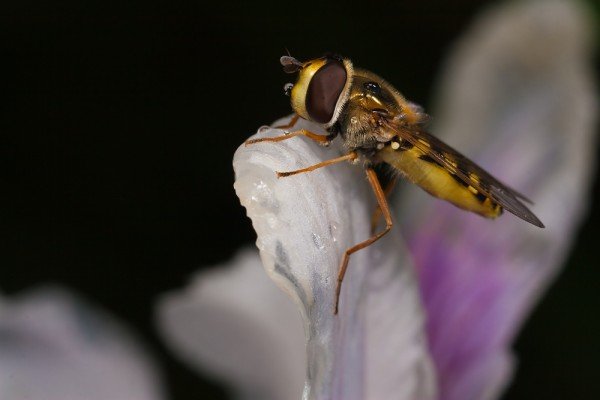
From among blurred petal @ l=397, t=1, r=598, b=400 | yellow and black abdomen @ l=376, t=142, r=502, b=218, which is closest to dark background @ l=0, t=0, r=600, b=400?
blurred petal @ l=397, t=1, r=598, b=400

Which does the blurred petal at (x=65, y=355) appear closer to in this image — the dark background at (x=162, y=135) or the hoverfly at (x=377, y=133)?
the dark background at (x=162, y=135)

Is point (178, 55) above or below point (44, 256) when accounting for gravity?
above

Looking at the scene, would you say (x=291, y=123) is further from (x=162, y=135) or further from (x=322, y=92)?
(x=162, y=135)

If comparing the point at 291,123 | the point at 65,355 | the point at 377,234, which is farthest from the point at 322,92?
the point at 65,355

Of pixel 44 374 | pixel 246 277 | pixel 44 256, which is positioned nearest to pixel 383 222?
pixel 246 277

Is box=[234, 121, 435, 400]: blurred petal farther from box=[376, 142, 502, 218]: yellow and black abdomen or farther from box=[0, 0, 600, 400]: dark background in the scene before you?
box=[0, 0, 600, 400]: dark background

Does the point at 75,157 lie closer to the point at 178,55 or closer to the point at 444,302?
the point at 178,55
